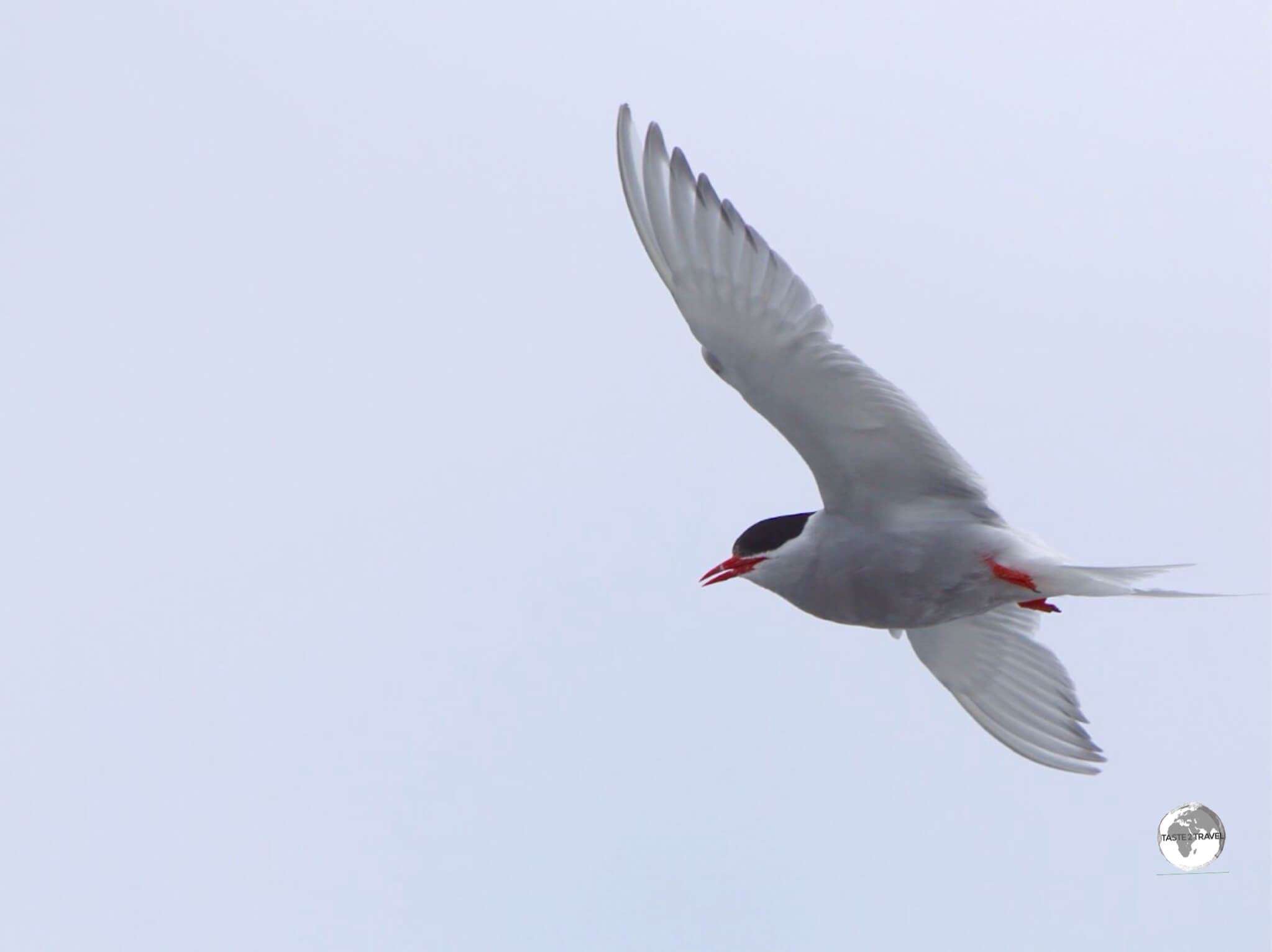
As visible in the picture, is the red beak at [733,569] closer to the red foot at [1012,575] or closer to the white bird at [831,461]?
the white bird at [831,461]

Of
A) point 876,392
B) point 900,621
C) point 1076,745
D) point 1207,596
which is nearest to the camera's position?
point 1207,596

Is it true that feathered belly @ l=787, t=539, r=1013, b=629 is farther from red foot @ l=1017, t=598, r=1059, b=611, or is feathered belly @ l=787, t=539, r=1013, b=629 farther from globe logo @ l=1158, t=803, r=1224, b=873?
globe logo @ l=1158, t=803, r=1224, b=873

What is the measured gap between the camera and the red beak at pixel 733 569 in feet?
10.5

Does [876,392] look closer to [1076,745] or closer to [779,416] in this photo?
[779,416]

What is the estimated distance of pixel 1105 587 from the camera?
2945mm

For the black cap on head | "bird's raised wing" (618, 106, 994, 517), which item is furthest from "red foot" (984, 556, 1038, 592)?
the black cap on head

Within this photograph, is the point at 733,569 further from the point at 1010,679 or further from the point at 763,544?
the point at 1010,679

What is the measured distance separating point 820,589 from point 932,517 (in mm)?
275

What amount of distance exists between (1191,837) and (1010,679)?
0.98m

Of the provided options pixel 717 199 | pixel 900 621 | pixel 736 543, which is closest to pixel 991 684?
pixel 900 621

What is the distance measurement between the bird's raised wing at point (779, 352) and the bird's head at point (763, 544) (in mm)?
99

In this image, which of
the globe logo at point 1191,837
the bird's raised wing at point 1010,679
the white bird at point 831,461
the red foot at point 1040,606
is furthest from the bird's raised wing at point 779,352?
Result: the globe logo at point 1191,837

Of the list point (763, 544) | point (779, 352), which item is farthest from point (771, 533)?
point (779, 352)

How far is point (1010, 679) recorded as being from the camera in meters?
3.67
